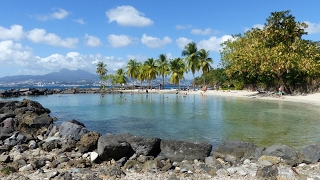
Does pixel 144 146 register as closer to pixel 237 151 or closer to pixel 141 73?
pixel 237 151

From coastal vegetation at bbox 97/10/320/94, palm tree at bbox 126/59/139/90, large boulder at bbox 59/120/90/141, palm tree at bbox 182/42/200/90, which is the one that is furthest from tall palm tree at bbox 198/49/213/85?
large boulder at bbox 59/120/90/141

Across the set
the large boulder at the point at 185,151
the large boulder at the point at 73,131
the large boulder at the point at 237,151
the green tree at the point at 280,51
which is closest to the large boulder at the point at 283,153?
the large boulder at the point at 237,151

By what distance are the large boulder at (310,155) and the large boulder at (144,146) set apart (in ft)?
19.3

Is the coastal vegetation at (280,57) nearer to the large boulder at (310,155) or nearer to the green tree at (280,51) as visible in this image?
the green tree at (280,51)

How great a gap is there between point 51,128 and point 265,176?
13.7 metres

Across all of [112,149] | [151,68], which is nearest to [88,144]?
[112,149]

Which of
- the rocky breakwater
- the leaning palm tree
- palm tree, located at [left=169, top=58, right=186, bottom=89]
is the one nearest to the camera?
the rocky breakwater

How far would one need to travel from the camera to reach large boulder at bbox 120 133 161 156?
11648mm

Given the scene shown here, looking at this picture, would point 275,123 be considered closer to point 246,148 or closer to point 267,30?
point 246,148

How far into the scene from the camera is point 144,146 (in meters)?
11.7

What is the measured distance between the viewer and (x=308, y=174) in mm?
8914

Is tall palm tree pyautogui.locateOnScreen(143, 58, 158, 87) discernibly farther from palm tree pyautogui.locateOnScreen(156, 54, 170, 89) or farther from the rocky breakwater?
the rocky breakwater

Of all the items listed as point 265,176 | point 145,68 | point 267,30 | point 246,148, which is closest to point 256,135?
point 246,148

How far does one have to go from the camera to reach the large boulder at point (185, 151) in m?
11.3
